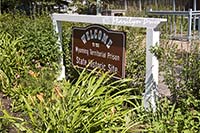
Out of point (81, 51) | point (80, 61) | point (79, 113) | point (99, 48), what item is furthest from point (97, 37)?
point (79, 113)

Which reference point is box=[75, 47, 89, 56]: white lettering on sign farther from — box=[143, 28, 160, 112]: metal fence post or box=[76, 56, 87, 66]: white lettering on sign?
box=[143, 28, 160, 112]: metal fence post

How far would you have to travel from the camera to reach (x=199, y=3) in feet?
58.4

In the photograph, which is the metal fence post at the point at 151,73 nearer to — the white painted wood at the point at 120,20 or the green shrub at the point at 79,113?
the white painted wood at the point at 120,20

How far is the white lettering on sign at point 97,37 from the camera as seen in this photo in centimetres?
543

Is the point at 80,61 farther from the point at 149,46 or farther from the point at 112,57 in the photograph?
the point at 149,46

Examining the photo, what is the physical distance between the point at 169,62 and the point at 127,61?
1133mm

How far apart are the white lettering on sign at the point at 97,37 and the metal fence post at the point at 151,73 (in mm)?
820

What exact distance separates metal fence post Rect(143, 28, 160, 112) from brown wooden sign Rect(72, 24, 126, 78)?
1.58ft

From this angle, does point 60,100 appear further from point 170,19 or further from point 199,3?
point 199,3

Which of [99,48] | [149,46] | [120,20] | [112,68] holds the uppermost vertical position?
[120,20]

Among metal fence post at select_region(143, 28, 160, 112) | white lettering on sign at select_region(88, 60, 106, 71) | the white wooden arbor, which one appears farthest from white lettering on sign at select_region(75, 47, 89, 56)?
metal fence post at select_region(143, 28, 160, 112)

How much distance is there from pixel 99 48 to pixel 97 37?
17 cm

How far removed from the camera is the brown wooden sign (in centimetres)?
520

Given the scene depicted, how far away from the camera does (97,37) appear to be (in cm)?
566
